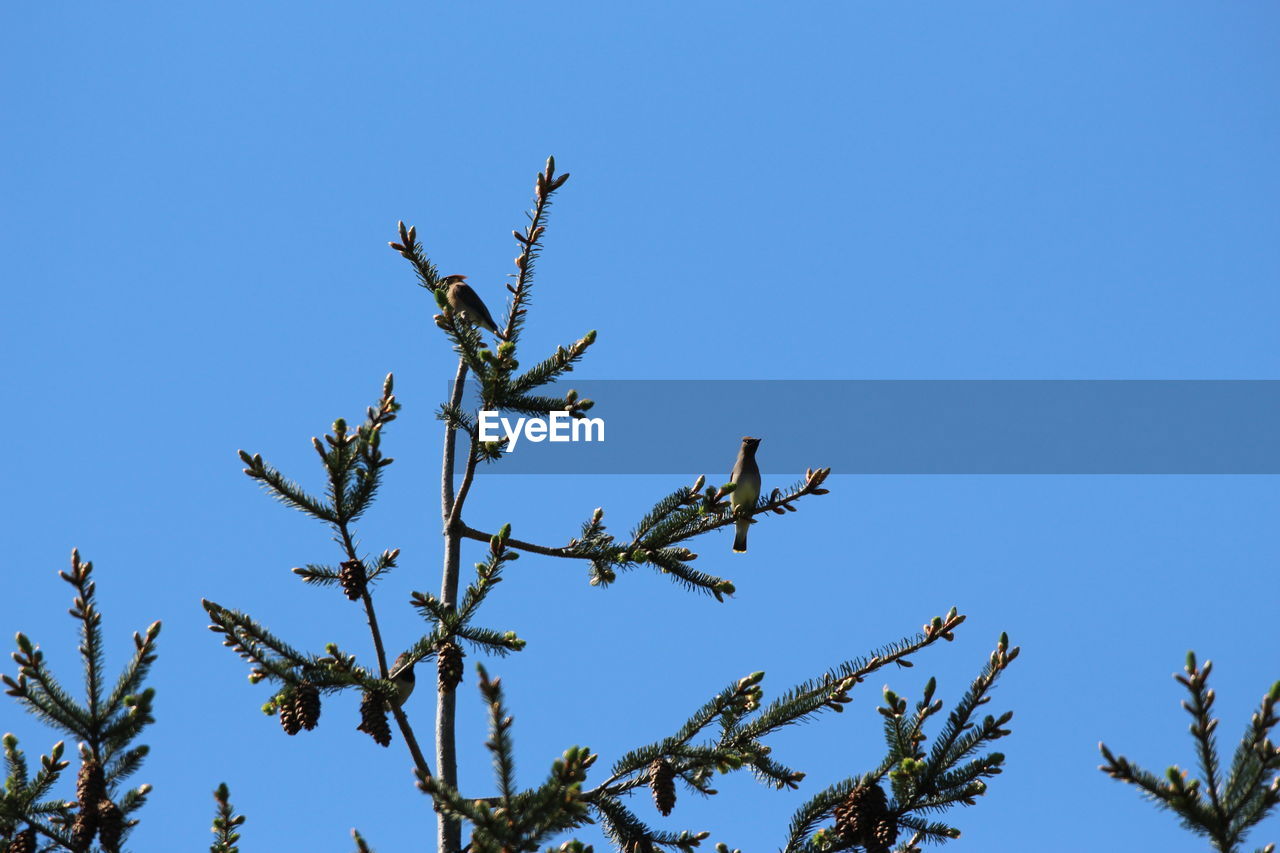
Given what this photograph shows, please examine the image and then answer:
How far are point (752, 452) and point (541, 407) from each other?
→ 1961 mm

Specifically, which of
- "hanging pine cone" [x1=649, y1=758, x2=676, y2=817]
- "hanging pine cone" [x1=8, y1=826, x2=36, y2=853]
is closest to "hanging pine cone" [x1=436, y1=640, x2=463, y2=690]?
"hanging pine cone" [x1=649, y1=758, x2=676, y2=817]

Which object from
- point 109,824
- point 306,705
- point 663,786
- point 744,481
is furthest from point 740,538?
point 109,824

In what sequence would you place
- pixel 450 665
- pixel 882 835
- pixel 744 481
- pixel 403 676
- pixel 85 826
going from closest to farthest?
pixel 85 826 → pixel 882 835 → pixel 450 665 → pixel 403 676 → pixel 744 481

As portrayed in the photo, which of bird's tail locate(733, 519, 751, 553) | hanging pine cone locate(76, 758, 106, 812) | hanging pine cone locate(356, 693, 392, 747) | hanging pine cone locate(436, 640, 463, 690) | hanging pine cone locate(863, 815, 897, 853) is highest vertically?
bird's tail locate(733, 519, 751, 553)

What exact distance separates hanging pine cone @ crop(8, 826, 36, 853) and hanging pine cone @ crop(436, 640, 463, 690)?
1.69 metres

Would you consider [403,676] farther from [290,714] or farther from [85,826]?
[85,826]

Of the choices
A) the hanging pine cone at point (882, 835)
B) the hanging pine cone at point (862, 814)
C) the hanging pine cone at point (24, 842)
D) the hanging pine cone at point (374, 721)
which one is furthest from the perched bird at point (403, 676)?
the hanging pine cone at point (882, 835)

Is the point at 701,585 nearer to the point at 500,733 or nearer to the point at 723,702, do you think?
the point at 723,702

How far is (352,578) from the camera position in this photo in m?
5.38

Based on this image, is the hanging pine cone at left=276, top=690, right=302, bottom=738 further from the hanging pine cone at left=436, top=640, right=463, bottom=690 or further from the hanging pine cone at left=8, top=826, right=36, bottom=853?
the hanging pine cone at left=8, top=826, right=36, bottom=853

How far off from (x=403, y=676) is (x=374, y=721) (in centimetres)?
35

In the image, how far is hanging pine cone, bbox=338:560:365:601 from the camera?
538 cm

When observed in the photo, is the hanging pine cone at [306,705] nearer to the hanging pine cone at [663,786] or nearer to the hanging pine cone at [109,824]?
the hanging pine cone at [109,824]

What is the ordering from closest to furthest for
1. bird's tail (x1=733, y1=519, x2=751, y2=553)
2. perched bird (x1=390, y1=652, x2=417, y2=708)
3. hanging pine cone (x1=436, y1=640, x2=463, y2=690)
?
1. hanging pine cone (x1=436, y1=640, x2=463, y2=690)
2. perched bird (x1=390, y1=652, x2=417, y2=708)
3. bird's tail (x1=733, y1=519, x2=751, y2=553)
